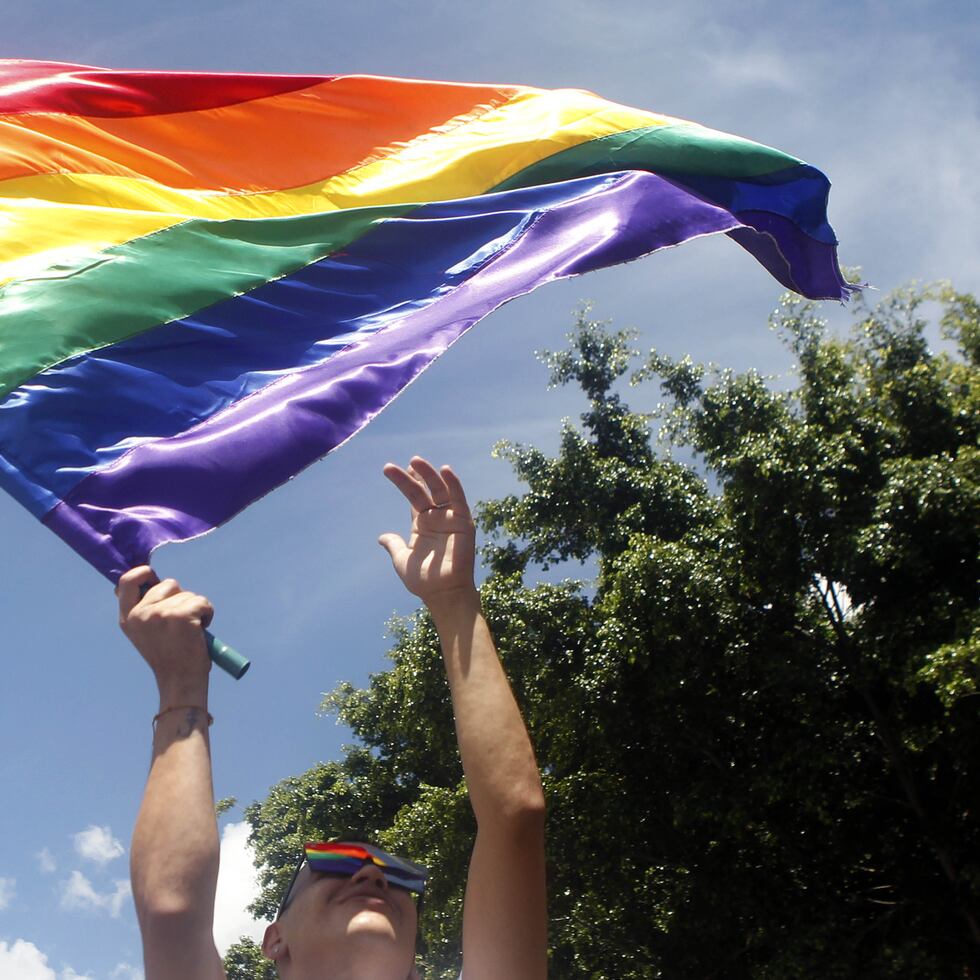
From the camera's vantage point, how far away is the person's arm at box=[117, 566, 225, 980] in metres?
1.56

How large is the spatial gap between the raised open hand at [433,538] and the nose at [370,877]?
507 millimetres

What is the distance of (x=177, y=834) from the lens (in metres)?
1.62

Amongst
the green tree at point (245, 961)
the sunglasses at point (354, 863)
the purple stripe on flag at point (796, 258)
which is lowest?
the sunglasses at point (354, 863)

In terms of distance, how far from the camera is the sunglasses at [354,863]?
205 centimetres

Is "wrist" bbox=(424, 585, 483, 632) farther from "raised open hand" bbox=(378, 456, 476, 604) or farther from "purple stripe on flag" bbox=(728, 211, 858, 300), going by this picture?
"purple stripe on flag" bbox=(728, 211, 858, 300)

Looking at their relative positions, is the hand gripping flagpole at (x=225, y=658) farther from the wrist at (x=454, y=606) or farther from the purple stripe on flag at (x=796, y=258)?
the purple stripe on flag at (x=796, y=258)

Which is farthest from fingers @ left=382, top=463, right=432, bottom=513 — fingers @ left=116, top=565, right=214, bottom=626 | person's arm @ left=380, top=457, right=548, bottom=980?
fingers @ left=116, top=565, right=214, bottom=626

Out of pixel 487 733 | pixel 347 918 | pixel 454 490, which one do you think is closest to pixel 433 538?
pixel 454 490

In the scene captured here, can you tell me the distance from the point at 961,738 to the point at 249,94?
25.8 feet

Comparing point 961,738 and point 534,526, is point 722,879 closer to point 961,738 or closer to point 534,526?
point 961,738

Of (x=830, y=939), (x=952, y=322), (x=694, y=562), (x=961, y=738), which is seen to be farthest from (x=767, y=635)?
(x=952, y=322)

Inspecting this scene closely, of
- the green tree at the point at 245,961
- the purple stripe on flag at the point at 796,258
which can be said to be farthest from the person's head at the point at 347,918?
the green tree at the point at 245,961

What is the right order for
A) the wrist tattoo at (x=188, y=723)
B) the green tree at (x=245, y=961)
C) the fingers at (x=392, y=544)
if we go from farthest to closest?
the green tree at (x=245, y=961)
the fingers at (x=392, y=544)
the wrist tattoo at (x=188, y=723)

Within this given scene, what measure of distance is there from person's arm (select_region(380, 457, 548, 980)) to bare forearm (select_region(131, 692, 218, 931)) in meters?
0.43
